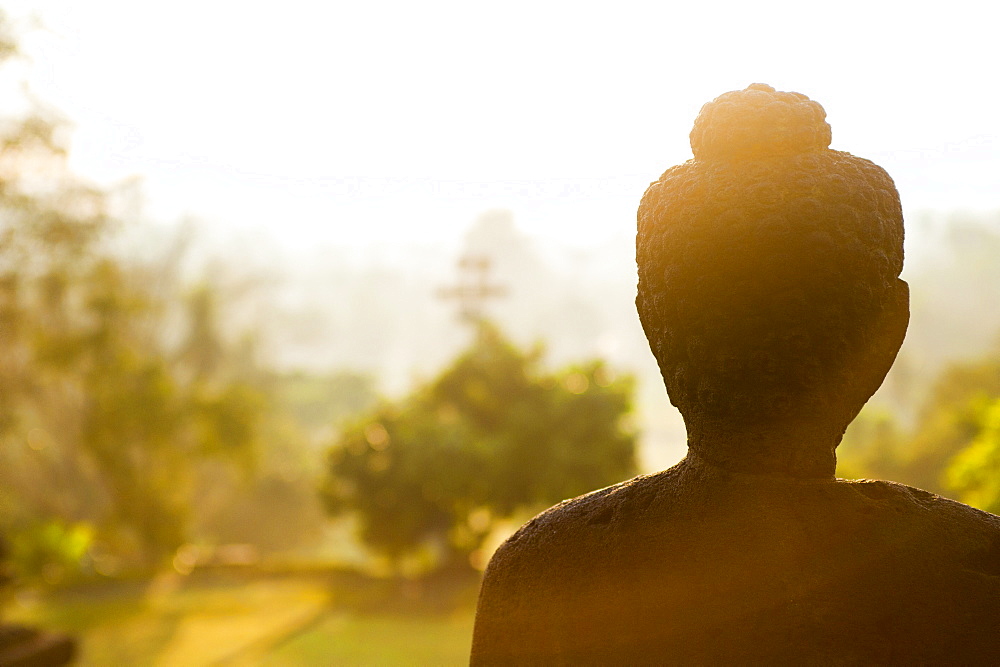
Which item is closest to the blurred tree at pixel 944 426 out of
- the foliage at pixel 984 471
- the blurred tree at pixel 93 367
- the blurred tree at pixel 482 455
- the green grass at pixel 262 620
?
the foliage at pixel 984 471

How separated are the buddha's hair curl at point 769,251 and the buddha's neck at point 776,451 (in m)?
0.08

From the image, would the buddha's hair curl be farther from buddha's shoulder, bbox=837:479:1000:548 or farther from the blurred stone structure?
buddha's shoulder, bbox=837:479:1000:548

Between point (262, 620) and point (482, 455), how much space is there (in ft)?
14.7

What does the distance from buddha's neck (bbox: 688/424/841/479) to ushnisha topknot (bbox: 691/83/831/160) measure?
2.53 feet

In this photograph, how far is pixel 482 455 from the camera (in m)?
13.1

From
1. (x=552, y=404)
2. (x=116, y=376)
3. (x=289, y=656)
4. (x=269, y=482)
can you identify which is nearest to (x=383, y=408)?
(x=552, y=404)

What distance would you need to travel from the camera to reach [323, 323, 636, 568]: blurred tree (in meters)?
13.1

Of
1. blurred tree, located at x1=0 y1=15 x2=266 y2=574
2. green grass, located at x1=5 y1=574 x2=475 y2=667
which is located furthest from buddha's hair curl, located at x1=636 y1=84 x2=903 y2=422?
blurred tree, located at x1=0 y1=15 x2=266 y2=574

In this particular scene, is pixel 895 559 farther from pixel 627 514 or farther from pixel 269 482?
pixel 269 482

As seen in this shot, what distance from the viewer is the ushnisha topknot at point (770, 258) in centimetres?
208

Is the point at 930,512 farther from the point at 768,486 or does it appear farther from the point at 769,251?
the point at 769,251

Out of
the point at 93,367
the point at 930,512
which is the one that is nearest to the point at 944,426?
the point at 930,512

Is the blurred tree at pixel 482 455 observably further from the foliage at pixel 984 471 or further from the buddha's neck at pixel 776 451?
the buddha's neck at pixel 776 451

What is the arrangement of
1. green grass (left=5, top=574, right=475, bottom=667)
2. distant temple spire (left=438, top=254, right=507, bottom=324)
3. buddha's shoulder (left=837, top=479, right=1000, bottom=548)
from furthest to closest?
distant temple spire (left=438, top=254, right=507, bottom=324) < green grass (left=5, top=574, right=475, bottom=667) < buddha's shoulder (left=837, top=479, right=1000, bottom=548)
